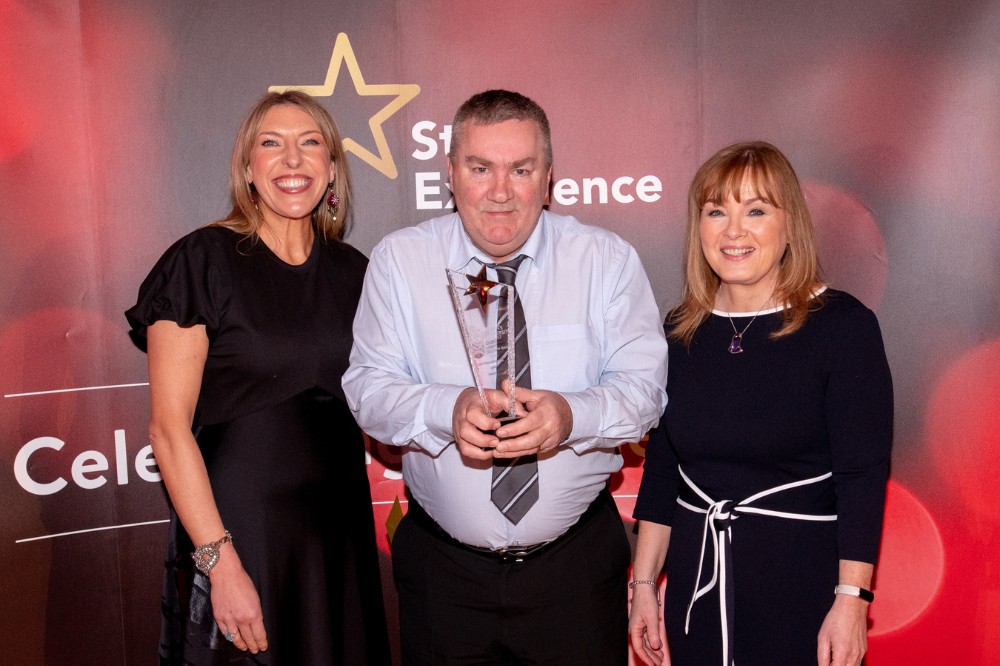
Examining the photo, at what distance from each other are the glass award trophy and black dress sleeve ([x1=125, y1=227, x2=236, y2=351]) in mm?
665

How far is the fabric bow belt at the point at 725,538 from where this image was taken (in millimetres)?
1868

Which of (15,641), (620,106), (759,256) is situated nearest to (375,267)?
(759,256)

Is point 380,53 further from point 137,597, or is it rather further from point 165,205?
point 137,597

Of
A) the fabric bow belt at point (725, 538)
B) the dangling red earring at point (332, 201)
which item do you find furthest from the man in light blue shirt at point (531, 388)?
the dangling red earring at point (332, 201)

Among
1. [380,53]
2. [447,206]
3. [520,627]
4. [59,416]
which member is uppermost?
[380,53]

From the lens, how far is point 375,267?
210 centimetres

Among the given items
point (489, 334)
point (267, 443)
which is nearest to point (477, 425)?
point (489, 334)

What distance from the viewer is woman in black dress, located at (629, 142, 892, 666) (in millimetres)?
1800

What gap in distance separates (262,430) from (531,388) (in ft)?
2.44

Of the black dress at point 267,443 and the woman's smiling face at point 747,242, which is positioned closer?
the woman's smiling face at point 747,242

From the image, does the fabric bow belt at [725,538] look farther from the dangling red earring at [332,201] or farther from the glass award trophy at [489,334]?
the dangling red earring at [332,201]

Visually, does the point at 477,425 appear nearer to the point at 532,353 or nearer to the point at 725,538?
the point at 532,353

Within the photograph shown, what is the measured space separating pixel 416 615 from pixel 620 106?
1847 mm

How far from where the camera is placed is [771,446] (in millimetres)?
1865
